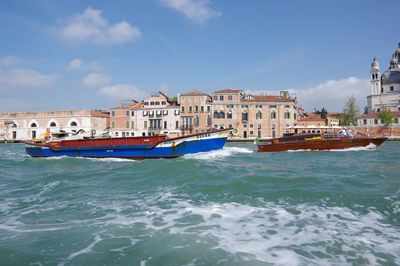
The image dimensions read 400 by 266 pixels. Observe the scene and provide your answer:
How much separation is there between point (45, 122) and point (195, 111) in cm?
2955

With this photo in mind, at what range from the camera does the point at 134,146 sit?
68.6 feet

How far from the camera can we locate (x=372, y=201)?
8211mm

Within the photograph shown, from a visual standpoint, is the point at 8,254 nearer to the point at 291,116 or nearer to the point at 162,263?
the point at 162,263

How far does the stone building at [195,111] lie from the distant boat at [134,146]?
121 ft

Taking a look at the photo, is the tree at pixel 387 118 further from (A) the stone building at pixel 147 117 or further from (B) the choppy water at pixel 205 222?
(B) the choppy water at pixel 205 222

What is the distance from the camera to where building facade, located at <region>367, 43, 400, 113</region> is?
270ft

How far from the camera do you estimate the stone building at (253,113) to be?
5866 cm

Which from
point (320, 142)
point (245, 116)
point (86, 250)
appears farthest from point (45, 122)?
point (86, 250)

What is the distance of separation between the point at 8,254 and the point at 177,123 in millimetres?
54840

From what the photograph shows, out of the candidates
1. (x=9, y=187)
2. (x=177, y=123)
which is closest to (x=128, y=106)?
(x=177, y=123)

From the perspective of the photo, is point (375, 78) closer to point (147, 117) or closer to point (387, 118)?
point (387, 118)

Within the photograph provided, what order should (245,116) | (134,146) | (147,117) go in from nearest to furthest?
(134,146) → (245,116) → (147,117)

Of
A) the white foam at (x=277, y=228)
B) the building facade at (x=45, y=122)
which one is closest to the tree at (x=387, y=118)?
the building facade at (x=45, y=122)

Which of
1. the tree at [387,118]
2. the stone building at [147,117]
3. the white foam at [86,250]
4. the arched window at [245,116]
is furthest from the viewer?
the tree at [387,118]
